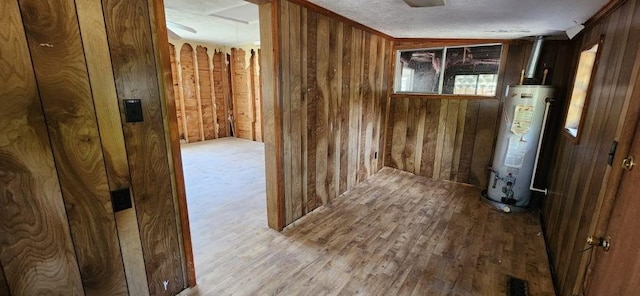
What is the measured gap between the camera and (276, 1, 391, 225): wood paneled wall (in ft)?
7.87

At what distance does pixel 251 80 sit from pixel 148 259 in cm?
530

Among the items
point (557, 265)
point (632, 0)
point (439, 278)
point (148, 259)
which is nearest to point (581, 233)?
point (557, 265)

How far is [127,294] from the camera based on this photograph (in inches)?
60.4

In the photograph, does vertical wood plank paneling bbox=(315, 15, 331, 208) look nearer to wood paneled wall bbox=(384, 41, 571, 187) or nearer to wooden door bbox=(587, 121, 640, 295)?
wood paneled wall bbox=(384, 41, 571, 187)

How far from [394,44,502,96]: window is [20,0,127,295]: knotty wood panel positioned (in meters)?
3.89

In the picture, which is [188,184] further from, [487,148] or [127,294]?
[487,148]

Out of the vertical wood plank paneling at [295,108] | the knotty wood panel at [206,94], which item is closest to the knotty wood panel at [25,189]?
the vertical wood plank paneling at [295,108]

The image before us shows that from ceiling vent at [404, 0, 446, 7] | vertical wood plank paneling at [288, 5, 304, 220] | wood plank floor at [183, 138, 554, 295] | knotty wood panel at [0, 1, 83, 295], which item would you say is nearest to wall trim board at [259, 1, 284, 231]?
vertical wood plank paneling at [288, 5, 304, 220]

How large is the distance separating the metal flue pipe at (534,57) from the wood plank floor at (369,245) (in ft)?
5.12

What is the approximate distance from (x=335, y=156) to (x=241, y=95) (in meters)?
4.24

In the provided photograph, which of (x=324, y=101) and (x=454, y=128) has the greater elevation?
(x=324, y=101)

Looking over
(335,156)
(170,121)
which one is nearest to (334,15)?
(335,156)

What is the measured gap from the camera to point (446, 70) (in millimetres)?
4078

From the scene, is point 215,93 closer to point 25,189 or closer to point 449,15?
point 449,15
